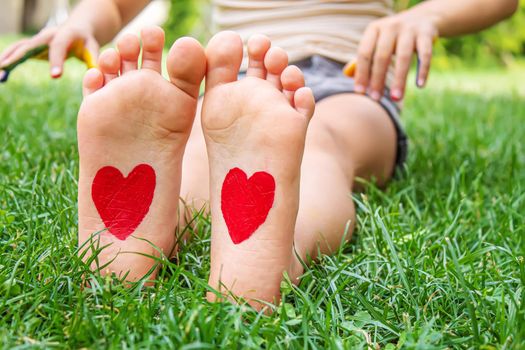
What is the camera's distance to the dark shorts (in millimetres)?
1552

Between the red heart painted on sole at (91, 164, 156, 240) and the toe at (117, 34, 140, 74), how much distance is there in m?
0.17

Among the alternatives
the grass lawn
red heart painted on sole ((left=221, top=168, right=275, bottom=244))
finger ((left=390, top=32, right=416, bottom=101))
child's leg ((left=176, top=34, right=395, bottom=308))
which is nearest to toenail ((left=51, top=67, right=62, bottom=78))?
the grass lawn

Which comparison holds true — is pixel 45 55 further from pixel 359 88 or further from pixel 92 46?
pixel 359 88

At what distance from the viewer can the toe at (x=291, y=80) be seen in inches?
38.6

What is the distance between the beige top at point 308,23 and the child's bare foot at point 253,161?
666 millimetres

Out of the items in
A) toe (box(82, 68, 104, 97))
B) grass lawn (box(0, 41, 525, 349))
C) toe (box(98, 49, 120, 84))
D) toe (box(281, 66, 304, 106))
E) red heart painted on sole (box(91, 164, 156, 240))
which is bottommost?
grass lawn (box(0, 41, 525, 349))

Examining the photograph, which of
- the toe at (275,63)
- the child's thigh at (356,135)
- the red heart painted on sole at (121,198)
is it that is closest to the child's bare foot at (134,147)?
the red heart painted on sole at (121,198)

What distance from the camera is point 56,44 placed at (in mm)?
1395

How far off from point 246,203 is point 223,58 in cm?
23

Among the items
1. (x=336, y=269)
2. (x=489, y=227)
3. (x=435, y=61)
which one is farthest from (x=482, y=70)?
(x=336, y=269)

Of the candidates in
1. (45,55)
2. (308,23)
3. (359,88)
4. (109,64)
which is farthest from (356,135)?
(45,55)

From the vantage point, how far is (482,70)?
269 inches

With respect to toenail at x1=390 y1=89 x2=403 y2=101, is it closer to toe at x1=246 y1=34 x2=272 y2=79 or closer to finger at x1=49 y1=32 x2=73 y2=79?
toe at x1=246 y1=34 x2=272 y2=79

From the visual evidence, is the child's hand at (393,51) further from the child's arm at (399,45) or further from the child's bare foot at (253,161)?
the child's bare foot at (253,161)
